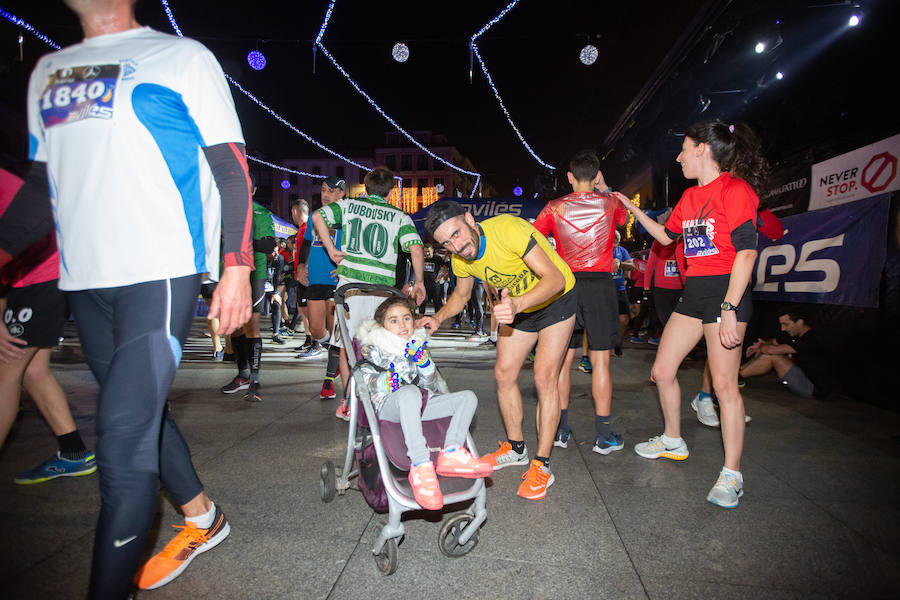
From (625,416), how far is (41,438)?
4878 mm

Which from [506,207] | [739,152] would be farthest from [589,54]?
[739,152]

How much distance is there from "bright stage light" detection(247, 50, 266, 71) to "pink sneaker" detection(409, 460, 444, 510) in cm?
918

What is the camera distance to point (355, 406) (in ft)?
7.84

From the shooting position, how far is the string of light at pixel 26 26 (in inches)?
264

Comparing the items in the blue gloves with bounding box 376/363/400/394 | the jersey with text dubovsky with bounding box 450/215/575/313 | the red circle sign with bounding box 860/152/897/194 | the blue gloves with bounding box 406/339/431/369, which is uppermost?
the red circle sign with bounding box 860/152/897/194

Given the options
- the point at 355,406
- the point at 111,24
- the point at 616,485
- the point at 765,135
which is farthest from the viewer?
the point at 765,135

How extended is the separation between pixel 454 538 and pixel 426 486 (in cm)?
34

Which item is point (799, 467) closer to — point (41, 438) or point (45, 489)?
point (45, 489)

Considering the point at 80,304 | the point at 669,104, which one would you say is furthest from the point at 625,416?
the point at 669,104

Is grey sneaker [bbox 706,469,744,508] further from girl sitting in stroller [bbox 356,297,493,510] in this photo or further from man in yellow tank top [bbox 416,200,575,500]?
girl sitting in stroller [bbox 356,297,493,510]

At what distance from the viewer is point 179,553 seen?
1.84 meters

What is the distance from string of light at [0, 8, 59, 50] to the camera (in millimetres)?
6718

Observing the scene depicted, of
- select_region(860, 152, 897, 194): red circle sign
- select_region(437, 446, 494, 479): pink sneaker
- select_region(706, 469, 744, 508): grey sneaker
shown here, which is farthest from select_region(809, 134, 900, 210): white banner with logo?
select_region(437, 446, 494, 479): pink sneaker

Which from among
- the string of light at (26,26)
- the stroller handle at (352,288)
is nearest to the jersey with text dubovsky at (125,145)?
the stroller handle at (352,288)
